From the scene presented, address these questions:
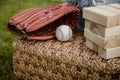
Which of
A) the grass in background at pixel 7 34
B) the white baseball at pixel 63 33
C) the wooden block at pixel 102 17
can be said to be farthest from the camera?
the grass in background at pixel 7 34

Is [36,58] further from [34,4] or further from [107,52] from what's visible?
[34,4]

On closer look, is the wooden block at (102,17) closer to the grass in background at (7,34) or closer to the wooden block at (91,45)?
the wooden block at (91,45)

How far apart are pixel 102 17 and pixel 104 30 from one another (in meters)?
0.07

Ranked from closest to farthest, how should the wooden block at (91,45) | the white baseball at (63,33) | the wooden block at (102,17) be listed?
1. the wooden block at (102,17)
2. the wooden block at (91,45)
3. the white baseball at (63,33)

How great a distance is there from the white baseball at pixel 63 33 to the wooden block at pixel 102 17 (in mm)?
258

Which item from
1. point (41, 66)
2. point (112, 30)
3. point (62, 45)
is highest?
point (112, 30)

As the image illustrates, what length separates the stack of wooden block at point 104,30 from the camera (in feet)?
6.80

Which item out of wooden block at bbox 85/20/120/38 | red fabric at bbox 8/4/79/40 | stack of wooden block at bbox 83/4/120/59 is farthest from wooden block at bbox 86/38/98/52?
red fabric at bbox 8/4/79/40

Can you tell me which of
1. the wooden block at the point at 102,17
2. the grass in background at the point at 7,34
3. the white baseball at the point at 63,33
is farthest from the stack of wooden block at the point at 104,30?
the grass in background at the point at 7,34

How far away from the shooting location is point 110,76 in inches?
83.5

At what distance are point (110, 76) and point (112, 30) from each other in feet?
0.85

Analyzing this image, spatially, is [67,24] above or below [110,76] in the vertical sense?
above

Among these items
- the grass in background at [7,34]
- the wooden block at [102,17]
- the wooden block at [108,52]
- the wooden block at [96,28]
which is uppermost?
the wooden block at [102,17]

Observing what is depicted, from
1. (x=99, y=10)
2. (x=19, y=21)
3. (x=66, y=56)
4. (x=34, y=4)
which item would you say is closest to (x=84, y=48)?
(x=66, y=56)
